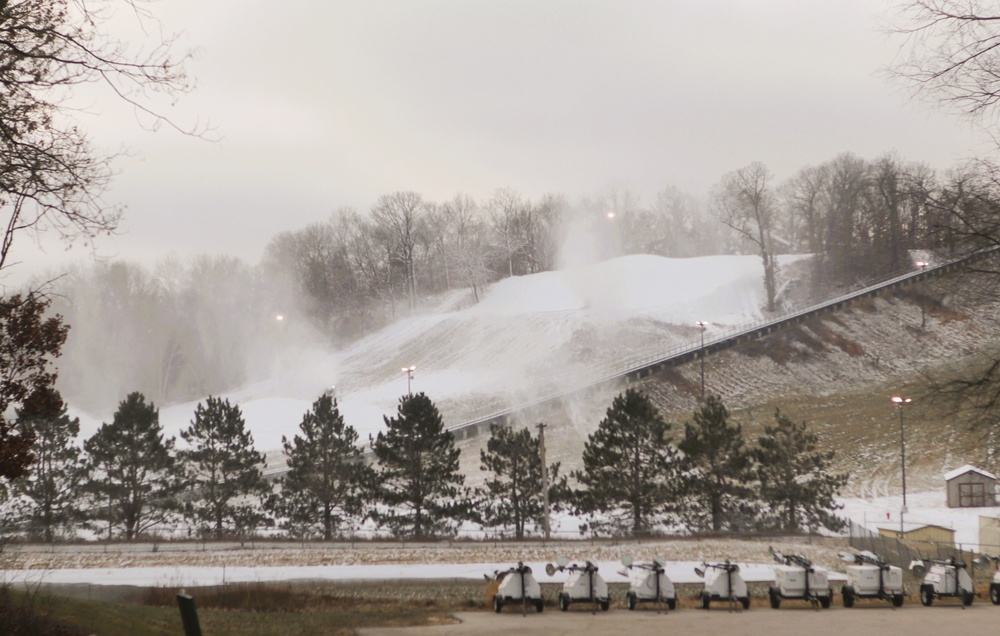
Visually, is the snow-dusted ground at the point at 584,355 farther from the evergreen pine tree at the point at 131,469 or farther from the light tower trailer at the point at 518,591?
the light tower trailer at the point at 518,591

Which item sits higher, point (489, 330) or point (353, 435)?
point (489, 330)

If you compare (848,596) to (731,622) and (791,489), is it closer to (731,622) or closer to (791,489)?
(731,622)

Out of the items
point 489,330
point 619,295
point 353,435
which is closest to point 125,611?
point 353,435

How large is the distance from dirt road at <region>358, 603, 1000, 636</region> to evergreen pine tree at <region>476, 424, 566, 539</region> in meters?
22.7

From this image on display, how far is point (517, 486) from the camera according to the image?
42500mm

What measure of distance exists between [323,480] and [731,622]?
99.2 feet

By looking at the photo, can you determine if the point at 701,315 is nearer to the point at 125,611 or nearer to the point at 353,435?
the point at 353,435

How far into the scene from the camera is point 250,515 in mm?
41688

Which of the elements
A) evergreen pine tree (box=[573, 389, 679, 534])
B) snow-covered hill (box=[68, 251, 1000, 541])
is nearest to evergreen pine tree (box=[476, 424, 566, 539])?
evergreen pine tree (box=[573, 389, 679, 534])

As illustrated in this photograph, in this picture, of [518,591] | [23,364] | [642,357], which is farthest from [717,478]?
[642,357]

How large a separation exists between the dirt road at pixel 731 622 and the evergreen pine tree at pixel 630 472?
70.6 feet

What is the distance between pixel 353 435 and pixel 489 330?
5434 centimetres

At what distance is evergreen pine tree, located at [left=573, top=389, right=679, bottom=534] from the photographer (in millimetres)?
40625

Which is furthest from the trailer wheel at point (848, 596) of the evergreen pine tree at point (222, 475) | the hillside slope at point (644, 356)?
the hillside slope at point (644, 356)
